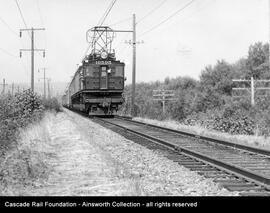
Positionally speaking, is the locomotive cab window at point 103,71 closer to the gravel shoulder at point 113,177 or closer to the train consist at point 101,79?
the train consist at point 101,79

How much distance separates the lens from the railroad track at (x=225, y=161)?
7.93m

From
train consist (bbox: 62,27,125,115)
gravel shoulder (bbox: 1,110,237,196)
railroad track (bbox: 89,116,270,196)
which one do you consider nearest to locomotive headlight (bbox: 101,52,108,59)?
train consist (bbox: 62,27,125,115)

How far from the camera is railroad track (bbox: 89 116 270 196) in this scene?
26.0 feet

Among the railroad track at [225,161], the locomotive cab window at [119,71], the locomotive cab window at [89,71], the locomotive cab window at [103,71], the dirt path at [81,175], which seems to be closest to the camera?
the dirt path at [81,175]

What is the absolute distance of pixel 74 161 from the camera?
10.7 meters

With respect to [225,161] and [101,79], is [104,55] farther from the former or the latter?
[225,161]

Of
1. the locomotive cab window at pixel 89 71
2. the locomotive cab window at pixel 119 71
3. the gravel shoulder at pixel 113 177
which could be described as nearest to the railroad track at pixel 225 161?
the gravel shoulder at pixel 113 177

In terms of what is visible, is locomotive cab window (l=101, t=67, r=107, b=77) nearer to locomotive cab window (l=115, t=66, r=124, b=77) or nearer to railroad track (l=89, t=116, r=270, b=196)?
locomotive cab window (l=115, t=66, r=124, b=77)

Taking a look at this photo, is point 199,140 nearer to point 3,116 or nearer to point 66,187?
point 3,116

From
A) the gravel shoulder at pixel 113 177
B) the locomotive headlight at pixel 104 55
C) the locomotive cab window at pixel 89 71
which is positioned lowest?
the gravel shoulder at pixel 113 177

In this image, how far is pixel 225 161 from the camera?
10672 millimetres

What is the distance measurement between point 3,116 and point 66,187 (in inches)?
179
